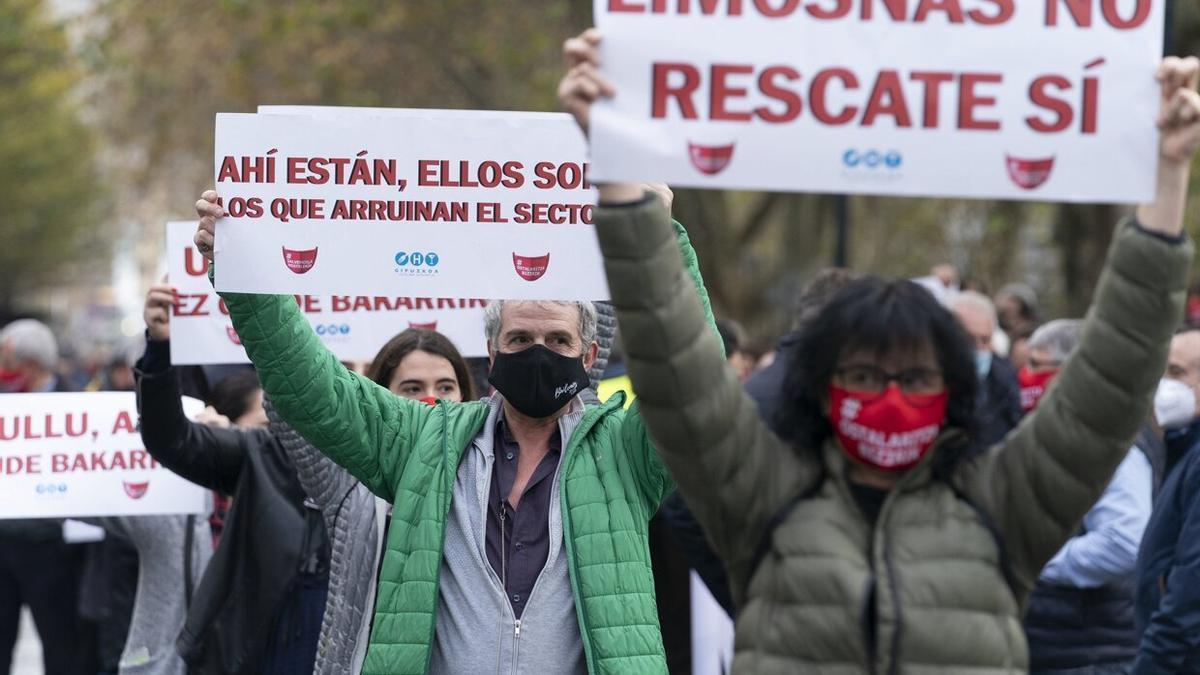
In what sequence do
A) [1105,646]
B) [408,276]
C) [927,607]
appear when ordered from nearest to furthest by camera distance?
[927,607], [408,276], [1105,646]

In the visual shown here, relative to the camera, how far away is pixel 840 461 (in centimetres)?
343

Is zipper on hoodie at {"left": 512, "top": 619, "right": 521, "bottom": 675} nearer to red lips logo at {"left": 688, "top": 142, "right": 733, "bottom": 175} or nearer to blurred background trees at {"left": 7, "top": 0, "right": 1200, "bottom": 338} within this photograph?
red lips logo at {"left": 688, "top": 142, "right": 733, "bottom": 175}

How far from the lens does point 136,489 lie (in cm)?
677

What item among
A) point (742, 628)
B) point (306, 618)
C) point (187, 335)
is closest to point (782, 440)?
point (742, 628)

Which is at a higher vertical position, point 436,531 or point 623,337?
point 623,337

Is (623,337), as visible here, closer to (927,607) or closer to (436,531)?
(927,607)

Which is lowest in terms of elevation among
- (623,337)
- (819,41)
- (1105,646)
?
(1105,646)

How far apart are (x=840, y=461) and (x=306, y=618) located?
3108 millimetres

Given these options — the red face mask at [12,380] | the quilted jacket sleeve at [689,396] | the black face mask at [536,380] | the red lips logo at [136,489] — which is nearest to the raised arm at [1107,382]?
the quilted jacket sleeve at [689,396]

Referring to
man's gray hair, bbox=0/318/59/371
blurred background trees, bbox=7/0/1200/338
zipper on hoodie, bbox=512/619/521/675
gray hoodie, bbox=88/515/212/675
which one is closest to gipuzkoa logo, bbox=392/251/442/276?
zipper on hoodie, bbox=512/619/521/675

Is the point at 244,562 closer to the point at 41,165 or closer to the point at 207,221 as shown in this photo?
the point at 207,221

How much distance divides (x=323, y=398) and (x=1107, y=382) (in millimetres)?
1936

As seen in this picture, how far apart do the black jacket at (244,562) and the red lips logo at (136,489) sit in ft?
2.38

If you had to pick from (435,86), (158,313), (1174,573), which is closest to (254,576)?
(158,313)
